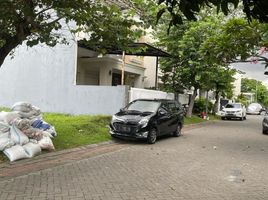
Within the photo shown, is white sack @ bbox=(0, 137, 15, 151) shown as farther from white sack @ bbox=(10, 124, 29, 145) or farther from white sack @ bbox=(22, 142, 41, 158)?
white sack @ bbox=(22, 142, 41, 158)

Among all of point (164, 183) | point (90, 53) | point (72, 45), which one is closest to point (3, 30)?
point (164, 183)

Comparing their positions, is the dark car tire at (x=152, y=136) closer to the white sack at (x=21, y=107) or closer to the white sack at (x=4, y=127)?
the white sack at (x=21, y=107)

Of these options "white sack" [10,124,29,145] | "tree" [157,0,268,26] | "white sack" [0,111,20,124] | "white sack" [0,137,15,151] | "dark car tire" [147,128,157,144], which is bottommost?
"dark car tire" [147,128,157,144]

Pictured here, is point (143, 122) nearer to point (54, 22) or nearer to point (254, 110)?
point (54, 22)

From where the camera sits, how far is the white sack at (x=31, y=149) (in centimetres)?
1005

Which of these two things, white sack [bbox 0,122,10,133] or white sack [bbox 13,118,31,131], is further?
white sack [bbox 13,118,31,131]

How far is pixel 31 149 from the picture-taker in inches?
398

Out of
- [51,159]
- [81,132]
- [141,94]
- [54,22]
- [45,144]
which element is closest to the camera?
[51,159]

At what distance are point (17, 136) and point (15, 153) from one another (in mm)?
613

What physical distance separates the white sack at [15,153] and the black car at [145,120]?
505 centimetres

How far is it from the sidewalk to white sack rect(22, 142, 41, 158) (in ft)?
0.43

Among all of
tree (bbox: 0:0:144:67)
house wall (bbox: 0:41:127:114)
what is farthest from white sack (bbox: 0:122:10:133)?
house wall (bbox: 0:41:127:114)

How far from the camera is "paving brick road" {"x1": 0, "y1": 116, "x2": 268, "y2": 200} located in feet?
23.3

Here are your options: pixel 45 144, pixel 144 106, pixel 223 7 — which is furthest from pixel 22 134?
pixel 223 7
